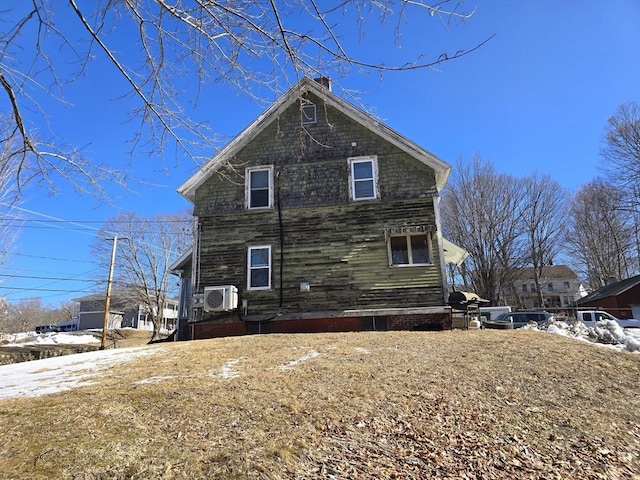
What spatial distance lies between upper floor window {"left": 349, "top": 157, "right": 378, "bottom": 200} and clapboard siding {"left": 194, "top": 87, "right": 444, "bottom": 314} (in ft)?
0.61

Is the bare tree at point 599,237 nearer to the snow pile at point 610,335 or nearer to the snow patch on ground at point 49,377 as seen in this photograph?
the snow pile at point 610,335

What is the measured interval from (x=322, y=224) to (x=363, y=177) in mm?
2177

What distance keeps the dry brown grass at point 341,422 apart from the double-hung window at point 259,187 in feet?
25.1

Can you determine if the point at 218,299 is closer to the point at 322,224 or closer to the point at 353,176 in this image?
the point at 322,224

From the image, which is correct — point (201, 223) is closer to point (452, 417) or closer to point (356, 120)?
point (356, 120)

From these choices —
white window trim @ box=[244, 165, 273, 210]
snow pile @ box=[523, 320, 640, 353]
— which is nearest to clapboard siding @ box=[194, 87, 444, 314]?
white window trim @ box=[244, 165, 273, 210]

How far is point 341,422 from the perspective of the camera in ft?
12.7

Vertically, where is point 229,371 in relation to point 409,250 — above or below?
below

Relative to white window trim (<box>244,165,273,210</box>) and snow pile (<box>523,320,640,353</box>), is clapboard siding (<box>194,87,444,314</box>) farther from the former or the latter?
snow pile (<box>523,320,640,353</box>)

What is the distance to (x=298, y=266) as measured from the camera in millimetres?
12711

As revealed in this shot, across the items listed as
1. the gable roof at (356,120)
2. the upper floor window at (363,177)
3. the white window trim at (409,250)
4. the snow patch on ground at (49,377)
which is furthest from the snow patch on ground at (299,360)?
the gable roof at (356,120)

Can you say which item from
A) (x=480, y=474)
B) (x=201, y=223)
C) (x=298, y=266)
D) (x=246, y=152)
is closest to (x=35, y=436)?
(x=480, y=474)

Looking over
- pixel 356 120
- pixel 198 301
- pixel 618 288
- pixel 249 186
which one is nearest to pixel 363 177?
pixel 356 120

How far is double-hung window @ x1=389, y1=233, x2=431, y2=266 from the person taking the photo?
12336mm
